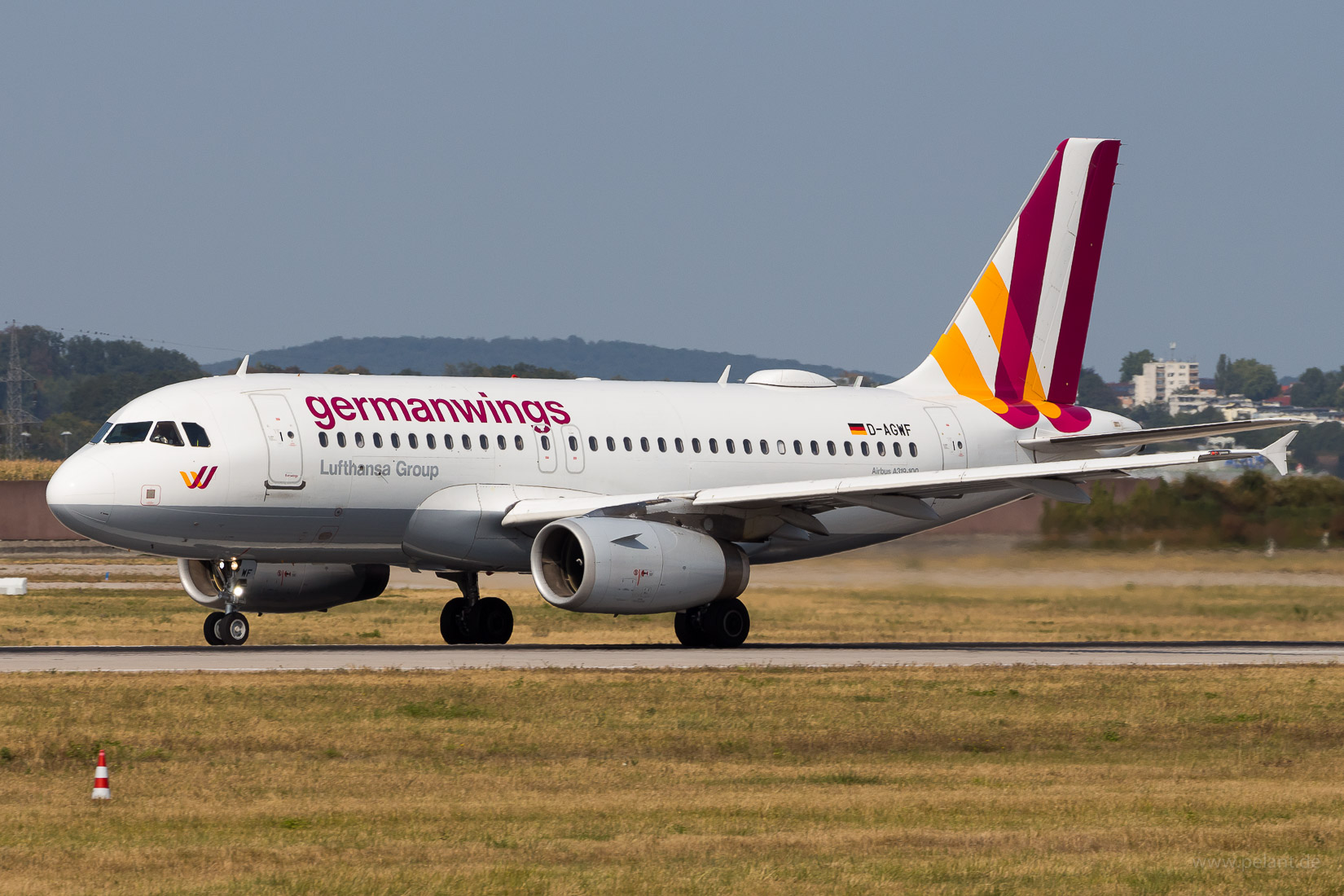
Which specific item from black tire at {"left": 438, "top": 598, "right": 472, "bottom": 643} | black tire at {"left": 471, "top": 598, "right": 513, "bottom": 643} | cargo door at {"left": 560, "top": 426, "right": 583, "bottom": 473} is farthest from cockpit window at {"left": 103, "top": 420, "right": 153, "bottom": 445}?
black tire at {"left": 471, "top": 598, "right": 513, "bottom": 643}

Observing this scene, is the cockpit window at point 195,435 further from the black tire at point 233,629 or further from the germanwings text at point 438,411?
the black tire at point 233,629

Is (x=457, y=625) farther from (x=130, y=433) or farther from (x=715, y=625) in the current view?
(x=130, y=433)

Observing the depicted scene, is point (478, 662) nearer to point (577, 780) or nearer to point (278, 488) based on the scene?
point (278, 488)

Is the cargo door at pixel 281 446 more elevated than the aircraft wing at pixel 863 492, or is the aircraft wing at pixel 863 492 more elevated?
the cargo door at pixel 281 446

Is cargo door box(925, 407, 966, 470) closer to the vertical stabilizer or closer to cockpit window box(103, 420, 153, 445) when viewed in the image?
the vertical stabilizer

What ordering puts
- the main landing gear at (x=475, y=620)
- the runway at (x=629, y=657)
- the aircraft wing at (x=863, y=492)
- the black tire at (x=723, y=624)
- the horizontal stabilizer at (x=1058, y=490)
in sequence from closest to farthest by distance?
1. the runway at (x=629, y=657)
2. the aircraft wing at (x=863, y=492)
3. the horizontal stabilizer at (x=1058, y=490)
4. the black tire at (x=723, y=624)
5. the main landing gear at (x=475, y=620)

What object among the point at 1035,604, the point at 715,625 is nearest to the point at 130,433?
the point at 715,625

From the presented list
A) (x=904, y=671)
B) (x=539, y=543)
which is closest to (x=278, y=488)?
(x=539, y=543)

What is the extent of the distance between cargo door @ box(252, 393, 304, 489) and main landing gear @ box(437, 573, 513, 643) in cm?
519

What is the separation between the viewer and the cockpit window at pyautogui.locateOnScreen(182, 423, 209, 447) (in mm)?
29625

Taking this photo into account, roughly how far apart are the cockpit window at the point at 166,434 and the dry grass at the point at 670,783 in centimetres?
601

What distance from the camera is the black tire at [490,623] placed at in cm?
3472

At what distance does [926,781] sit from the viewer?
57.6 ft

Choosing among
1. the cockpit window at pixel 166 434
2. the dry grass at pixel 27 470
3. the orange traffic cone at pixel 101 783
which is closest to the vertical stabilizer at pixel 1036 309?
the cockpit window at pixel 166 434
